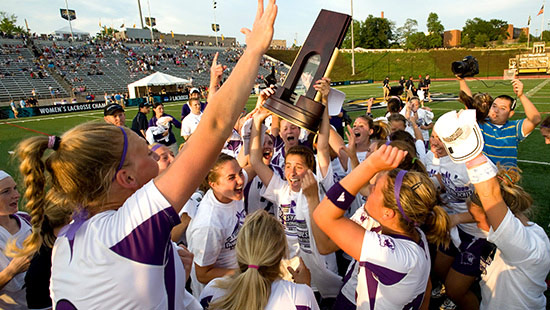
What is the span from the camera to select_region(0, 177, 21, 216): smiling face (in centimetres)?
250

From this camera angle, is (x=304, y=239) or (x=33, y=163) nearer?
(x=33, y=163)

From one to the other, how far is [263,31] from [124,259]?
978 millimetres

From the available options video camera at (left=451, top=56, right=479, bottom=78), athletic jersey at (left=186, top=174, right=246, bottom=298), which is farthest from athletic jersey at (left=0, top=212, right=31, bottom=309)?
video camera at (left=451, top=56, right=479, bottom=78)

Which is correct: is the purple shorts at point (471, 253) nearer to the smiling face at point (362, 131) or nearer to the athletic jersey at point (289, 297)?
the smiling face at point (362, 131)

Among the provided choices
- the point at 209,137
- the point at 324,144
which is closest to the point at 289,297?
the point at 209,137

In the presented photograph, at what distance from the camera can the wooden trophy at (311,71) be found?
6.95 ft

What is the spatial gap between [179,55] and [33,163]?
55.3m

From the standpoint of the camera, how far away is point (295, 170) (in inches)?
121

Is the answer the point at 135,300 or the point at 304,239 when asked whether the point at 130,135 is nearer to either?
the point at 135,300

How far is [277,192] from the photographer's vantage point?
3.06m

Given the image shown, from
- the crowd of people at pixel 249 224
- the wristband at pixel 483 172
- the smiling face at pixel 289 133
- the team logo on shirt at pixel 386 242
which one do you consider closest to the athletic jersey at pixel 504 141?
the crowd of people at pixel 249 224

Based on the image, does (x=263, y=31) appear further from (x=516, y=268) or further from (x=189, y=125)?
(x=189, y=125)

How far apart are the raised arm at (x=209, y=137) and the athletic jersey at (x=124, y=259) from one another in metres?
0.05

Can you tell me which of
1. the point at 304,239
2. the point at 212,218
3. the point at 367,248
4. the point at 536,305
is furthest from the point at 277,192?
the point at 536,305
